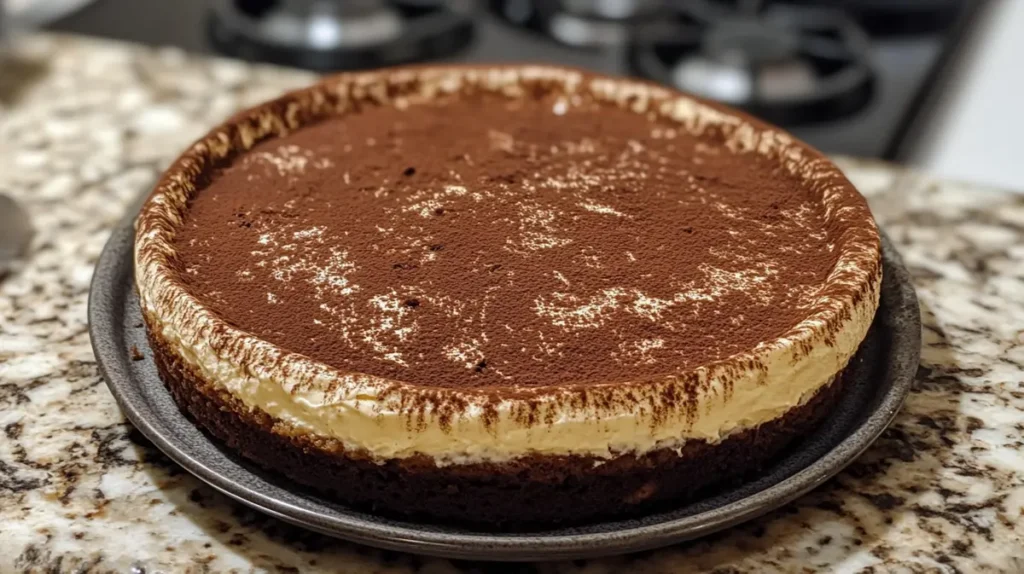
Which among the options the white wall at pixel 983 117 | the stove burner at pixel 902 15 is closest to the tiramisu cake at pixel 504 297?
the white wall at pixel 983 117

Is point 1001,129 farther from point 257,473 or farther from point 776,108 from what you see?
point 257,473

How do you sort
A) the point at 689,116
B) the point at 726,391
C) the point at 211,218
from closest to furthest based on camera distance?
the point at 726,391
the point at 211,218
the point at 689,116

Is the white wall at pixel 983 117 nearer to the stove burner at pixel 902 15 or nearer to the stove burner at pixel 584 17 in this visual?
the stove burner at pixel 902 15

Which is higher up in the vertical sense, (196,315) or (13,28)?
(196,315)

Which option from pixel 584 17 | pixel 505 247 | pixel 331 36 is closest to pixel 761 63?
pixel 584 17

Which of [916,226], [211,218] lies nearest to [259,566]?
[211,218]

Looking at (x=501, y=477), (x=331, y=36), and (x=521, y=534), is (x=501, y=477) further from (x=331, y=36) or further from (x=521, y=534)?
(x=331, y=36)
